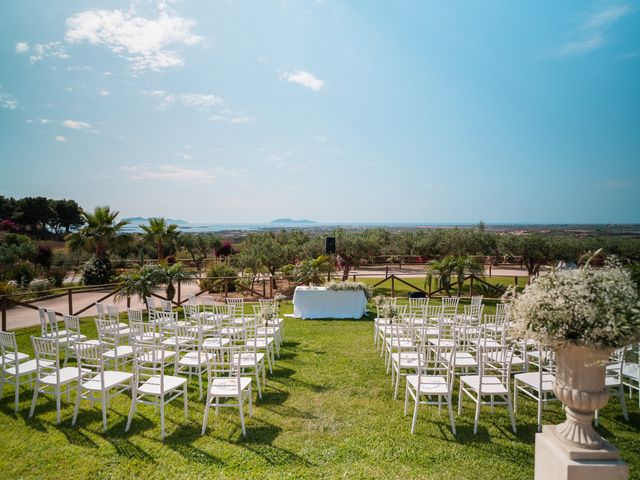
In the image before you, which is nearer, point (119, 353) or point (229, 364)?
point (229, 364)

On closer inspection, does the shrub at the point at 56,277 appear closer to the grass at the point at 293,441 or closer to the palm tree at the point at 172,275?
the palm tree at the point at 172,275

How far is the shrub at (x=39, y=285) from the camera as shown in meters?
15.1

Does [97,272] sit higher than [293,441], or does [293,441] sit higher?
[97,272]

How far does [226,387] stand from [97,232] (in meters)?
15.5

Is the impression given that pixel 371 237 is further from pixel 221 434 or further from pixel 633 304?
pixel 633 304

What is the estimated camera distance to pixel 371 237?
1975 centimetres

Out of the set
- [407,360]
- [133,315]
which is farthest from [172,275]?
[407,360]

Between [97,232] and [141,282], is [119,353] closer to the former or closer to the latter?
[141,282]

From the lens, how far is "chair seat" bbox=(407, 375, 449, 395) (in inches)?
172

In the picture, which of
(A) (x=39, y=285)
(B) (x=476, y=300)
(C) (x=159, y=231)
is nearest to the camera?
(B) (x=476, y=300)

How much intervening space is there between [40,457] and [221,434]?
1.85 m

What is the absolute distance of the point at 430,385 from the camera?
4.55m

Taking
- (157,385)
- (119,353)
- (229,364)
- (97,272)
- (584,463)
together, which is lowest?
(97,272)

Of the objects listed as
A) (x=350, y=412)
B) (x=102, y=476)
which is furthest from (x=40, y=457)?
(x=350, y=412)
